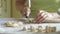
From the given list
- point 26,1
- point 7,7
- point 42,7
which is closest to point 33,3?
point 42,7

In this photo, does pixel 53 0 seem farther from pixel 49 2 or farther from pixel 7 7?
pixel 7 7

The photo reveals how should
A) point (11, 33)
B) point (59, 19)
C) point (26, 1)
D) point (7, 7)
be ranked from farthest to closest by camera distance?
point (7, 7), point (26, 1), point (59, 19), point (11, 33)

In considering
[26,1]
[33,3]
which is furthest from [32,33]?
[33,3]

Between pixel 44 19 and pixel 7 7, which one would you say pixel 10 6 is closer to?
pixel 7 7

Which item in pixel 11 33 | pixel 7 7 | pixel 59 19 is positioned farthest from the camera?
pixel 7 7

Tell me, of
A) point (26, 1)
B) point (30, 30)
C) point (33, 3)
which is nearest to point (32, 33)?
point (30, 30)

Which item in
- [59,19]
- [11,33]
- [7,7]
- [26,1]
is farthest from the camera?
[7,7]

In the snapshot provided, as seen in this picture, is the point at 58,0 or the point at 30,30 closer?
the point at 30,30

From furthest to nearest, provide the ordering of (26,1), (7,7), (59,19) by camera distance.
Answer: (7,7) → (26,1) → (59,19)

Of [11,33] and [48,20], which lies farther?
[48,20]
